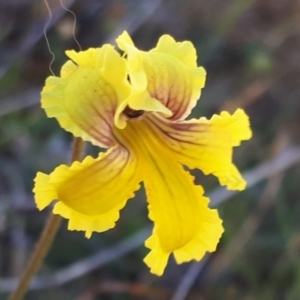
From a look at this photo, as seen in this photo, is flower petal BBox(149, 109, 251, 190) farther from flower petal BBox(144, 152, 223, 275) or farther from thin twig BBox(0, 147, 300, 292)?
thin twig BBox(0, 147, 300, 292)

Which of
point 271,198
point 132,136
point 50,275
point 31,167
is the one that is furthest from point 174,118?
point 271,198

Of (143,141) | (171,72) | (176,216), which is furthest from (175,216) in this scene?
(171,72)

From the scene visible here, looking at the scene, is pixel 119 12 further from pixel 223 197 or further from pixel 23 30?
pixel 223 197

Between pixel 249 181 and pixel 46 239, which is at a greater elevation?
pixel 46 239

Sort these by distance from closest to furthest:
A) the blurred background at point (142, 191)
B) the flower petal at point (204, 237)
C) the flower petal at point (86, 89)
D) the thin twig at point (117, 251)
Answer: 1. the flower petal at point (86, 89)
2. the flower petal at point (204, 237)
3. the thin twig at point (117, 251)
4. the blurred background at point (142, 191)

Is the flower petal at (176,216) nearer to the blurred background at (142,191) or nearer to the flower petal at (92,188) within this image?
the flower petal at (92,188)

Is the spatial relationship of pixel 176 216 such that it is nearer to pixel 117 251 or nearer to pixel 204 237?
pixel 204 237

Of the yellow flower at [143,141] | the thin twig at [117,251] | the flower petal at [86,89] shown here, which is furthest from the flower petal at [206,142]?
the thin twig at [117,251]
